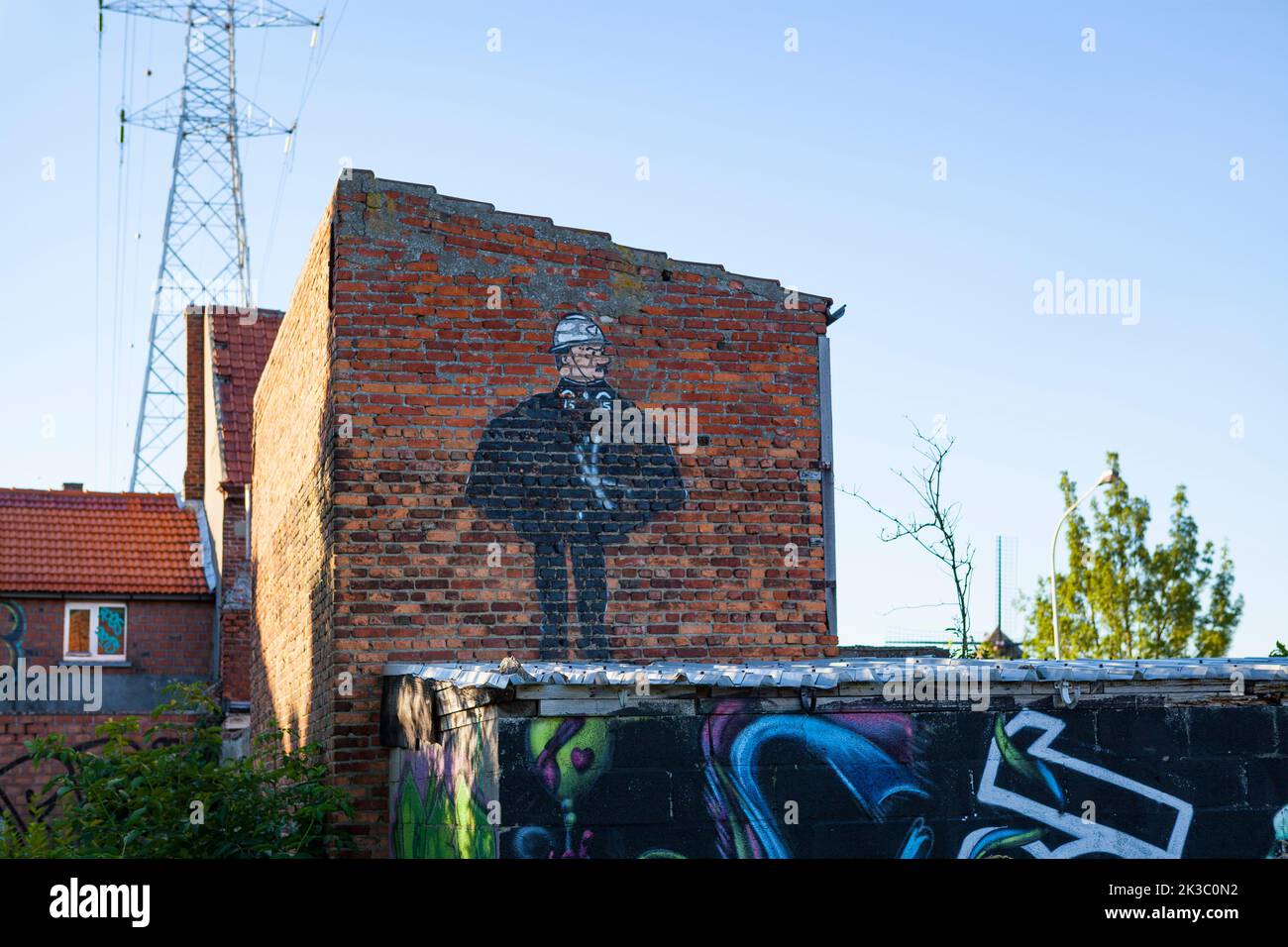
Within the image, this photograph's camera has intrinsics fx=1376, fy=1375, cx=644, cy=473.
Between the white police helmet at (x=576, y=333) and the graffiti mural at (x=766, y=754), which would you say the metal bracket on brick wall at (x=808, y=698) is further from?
the white police helmet at (x=576, y=333)

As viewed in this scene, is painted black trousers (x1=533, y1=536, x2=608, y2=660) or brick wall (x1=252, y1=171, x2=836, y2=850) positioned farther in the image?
painted black trousers (x1=533, y1=536, x2=608, y2=660)

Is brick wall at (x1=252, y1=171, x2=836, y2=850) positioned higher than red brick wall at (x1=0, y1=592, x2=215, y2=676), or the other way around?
brick wall at (x1=252, y1=171, x2=836, y2=850)

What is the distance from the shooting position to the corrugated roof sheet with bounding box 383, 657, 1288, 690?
6969mm

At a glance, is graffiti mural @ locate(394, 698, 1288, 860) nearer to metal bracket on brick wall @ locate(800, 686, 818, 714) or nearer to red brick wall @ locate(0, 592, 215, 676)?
metal bracket on brick wall @ locate(800, 686, 818, 714)

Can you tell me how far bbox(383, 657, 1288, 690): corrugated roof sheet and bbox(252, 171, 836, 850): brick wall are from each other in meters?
2.16

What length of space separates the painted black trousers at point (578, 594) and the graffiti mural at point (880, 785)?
2.58 meters

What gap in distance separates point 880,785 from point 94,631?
63.9ft

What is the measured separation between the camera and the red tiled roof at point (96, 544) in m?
23.4

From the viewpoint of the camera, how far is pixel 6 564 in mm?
23344

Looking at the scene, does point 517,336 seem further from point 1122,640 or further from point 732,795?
point 1122,640

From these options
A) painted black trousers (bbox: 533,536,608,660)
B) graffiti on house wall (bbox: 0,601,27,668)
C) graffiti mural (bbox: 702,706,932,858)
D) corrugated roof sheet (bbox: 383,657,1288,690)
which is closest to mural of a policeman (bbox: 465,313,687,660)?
painted black trousers (bbox: 533,536,608,660)
